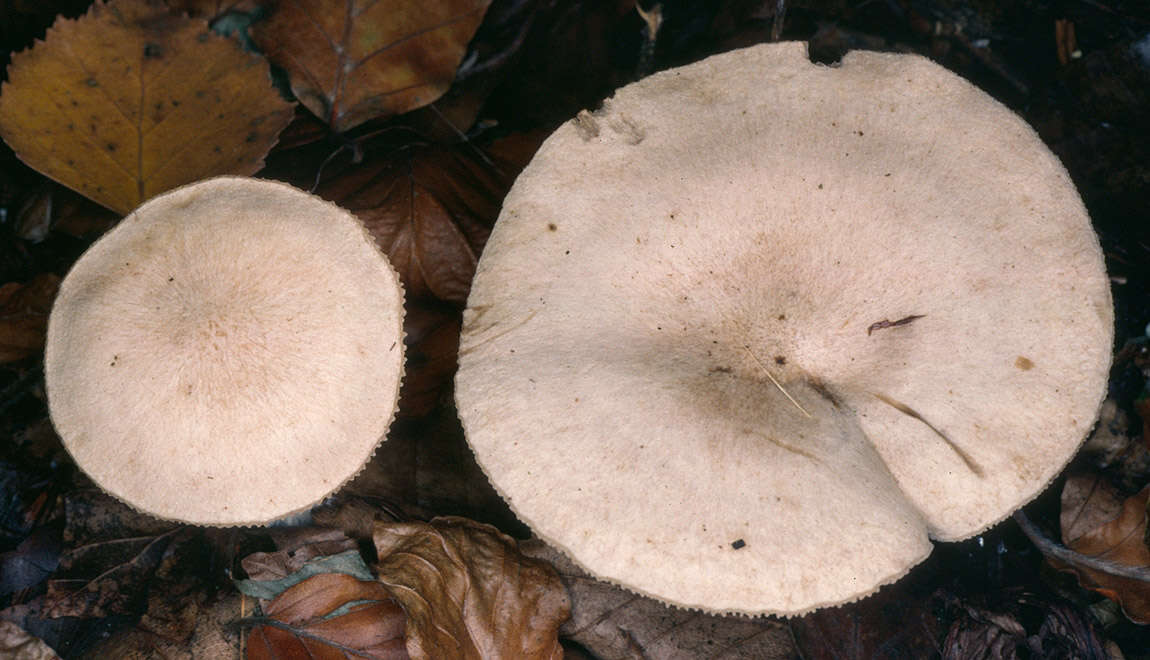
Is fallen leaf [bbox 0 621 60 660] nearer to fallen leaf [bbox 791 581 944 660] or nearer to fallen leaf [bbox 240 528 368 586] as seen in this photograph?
fallen leaf [bbox 240 528 368 586]

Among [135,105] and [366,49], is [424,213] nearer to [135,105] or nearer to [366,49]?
[366,49]

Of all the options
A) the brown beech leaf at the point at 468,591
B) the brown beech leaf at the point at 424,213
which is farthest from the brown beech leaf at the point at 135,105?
the brown beech leaf at the point at 468,591

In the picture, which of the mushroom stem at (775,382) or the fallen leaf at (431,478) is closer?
the mushroom stem at (775,382)

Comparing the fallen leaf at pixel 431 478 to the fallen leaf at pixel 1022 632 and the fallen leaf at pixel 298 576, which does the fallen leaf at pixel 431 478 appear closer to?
the fallen leaf at pixel 298 576

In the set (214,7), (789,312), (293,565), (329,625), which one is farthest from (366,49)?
(329,625)

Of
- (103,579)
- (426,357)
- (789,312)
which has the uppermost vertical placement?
(789,312)

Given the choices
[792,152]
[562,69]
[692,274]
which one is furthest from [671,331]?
[562,69]

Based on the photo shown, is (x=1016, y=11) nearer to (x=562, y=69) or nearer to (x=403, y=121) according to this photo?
(x=562, y=69)
